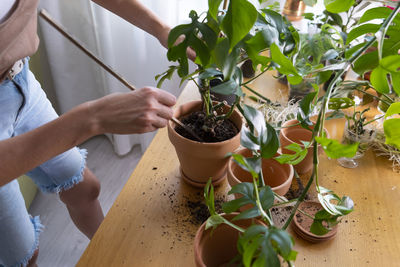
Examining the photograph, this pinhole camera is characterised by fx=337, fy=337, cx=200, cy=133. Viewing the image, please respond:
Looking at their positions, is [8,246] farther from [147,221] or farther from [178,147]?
[178,147]

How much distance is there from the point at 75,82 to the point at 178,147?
1237 millimetres

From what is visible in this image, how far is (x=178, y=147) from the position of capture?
739 millimetres

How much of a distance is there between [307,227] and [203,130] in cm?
30

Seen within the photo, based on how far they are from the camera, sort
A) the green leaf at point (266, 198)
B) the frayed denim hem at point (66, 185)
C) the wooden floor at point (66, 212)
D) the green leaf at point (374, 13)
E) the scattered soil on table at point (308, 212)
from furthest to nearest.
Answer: the wooden floor at point (66, 212) → the frayed denim hem at point (66, 185) → the scattered soil on table at point (308, 212) → the green leaf at point (374, 13) → the green leaf at point (266, 198)

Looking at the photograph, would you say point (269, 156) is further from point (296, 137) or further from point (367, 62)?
point (296, 137)

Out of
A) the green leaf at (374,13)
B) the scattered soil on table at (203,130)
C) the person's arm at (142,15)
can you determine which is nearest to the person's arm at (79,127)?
the scattered soil on table at (203,130)

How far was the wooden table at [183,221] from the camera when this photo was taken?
673 millimetres

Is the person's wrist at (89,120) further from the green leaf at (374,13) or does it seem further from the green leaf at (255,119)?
the green leaf at (374,13)

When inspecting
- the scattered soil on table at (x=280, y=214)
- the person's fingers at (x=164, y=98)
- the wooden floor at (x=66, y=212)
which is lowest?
the wooden floor at (x=66, y=212)

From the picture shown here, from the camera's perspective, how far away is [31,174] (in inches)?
41.1

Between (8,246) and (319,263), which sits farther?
(8,246)

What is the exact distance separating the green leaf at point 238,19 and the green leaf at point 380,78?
0.60ft

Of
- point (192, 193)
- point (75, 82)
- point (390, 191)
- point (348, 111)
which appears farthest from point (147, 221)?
point (75, 82)

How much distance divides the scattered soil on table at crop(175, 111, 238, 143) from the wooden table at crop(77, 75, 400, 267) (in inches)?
5.5
